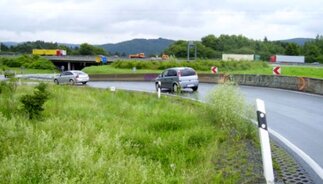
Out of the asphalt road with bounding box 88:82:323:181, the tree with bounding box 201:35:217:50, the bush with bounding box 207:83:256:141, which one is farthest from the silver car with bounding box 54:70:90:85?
the tree with bounding box 201:35:217:50

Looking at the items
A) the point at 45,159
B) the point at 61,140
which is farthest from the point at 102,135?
the point at 45,159

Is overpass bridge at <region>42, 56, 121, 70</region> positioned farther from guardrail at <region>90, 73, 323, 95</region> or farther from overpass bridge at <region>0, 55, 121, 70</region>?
guardrail at <region>90, 73, 323, 95</region>

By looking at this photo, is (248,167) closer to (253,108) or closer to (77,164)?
(77,164)

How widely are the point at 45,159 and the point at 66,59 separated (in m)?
132

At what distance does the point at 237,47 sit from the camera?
153250mm

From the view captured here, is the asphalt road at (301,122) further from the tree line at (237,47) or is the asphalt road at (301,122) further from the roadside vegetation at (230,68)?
the tree line at (237,47)

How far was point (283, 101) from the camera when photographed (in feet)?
64.2

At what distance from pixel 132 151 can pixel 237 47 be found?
487 feet

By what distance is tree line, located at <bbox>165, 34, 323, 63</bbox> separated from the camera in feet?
448

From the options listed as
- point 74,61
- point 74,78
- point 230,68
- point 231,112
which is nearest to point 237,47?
point 74,61

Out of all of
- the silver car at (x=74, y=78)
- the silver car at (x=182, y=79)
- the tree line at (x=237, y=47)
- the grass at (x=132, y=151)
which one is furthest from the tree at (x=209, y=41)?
the grass at (x=132, y=151)

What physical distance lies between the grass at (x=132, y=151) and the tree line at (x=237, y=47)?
4972 inches

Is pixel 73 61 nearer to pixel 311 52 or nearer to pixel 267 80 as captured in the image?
pixel 311 52

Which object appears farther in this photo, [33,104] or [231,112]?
[33,104]
